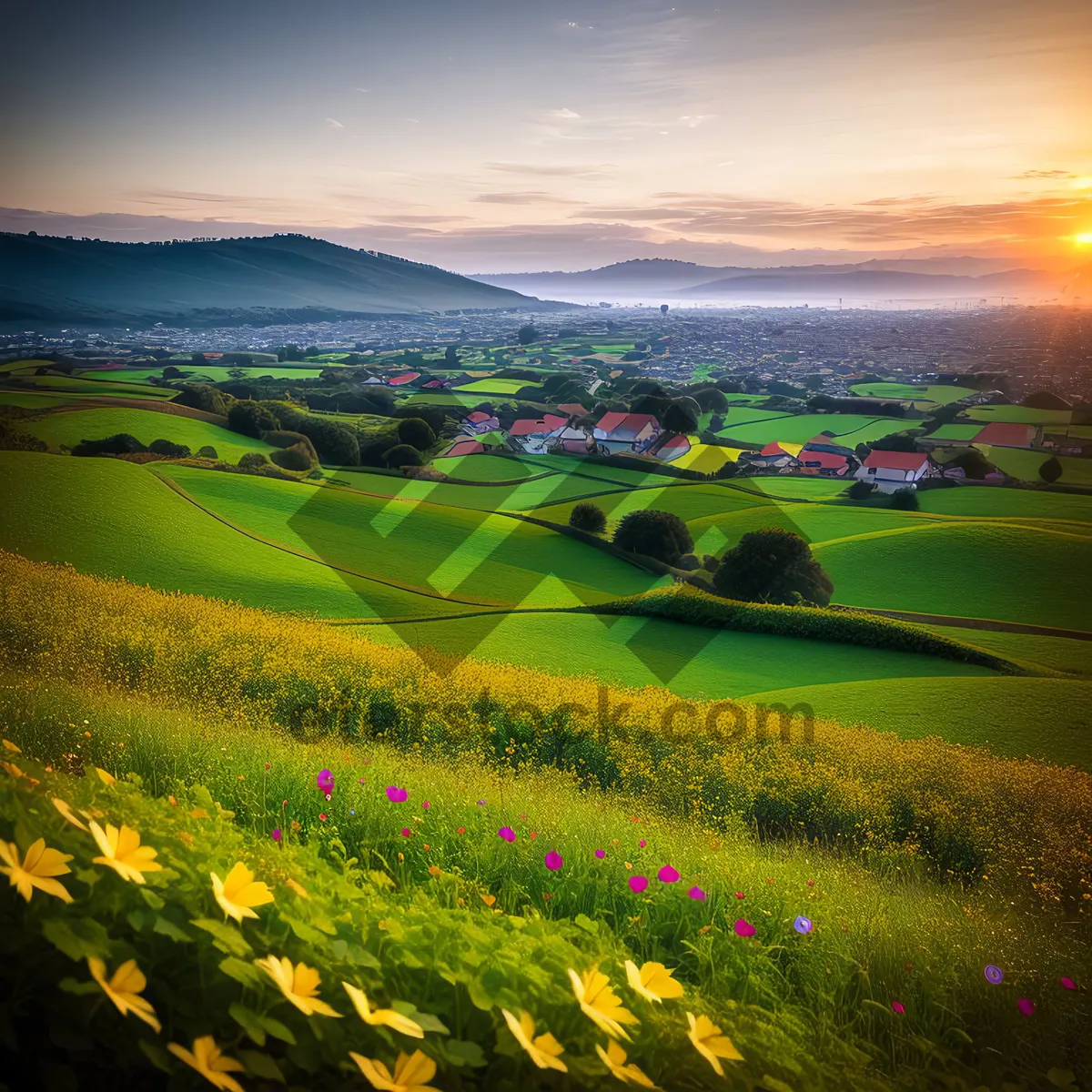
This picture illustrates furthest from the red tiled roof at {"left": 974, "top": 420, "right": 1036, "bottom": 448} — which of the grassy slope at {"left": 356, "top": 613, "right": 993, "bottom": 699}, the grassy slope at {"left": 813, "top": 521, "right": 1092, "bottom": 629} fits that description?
the grassy slope at {"left": 356, "top": 613, "right": 993, "bottom": 699}

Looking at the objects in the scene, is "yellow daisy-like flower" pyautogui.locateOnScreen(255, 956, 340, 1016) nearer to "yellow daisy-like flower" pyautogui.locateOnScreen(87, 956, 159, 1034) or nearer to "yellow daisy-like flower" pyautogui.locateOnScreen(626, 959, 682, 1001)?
"yellow daisy-like flower" pyautogui.locateOnScreen(87, 956, 159, 1034)

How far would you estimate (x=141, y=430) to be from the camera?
11305mm

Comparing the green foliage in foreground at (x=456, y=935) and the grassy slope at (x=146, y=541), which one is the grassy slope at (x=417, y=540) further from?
the green foliage in foreground at (x=456, y=935)

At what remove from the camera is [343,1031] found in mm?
1439

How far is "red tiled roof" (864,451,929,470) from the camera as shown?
48.0 ft

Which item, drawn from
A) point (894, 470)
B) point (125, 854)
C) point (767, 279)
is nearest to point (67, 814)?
point (125, 854)

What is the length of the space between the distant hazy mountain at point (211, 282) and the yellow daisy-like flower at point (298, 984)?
12.1 m

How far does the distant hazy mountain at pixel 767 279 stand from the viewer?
15.2 metres

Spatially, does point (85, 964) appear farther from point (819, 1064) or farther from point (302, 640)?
point (302, 640)

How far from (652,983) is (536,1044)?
377 mm

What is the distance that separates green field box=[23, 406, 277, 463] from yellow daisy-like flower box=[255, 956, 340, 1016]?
36.3 feet

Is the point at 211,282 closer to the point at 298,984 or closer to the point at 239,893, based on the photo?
the point at 239,893

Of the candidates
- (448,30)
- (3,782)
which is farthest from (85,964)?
(448,30)

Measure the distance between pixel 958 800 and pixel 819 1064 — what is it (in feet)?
16.3
